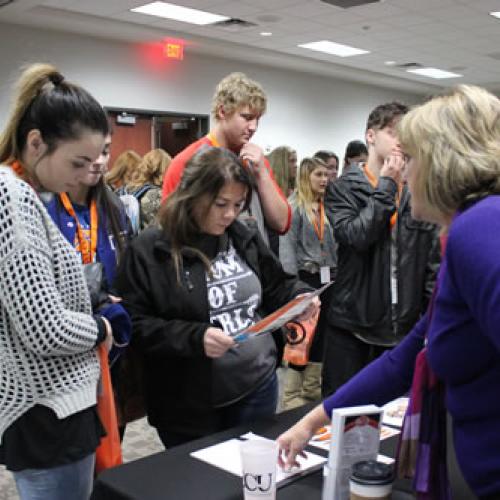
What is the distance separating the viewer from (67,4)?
5.93 m

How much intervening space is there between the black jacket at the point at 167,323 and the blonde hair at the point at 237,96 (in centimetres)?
73

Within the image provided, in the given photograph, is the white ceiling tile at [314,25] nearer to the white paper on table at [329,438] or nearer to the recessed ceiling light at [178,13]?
the recessed ceiling light at [178,13]

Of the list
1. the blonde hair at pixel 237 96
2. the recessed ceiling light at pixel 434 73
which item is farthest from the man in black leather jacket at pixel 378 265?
the recessed ceiling light at pixel 434 73

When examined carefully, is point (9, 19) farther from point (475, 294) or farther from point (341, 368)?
point (475, 294)

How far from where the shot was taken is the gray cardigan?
414 centimetres

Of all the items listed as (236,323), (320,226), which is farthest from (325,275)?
(236,323)

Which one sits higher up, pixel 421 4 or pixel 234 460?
pixel 421 4

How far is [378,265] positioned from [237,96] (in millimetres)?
814

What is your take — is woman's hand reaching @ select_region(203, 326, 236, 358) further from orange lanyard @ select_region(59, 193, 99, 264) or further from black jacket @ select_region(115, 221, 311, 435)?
orange lanyard @ select_region(59, 193, 99, 264)

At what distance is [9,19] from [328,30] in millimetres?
3436

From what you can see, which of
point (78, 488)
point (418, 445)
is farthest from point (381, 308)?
point (78, 488)

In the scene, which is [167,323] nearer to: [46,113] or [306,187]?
[46,113]

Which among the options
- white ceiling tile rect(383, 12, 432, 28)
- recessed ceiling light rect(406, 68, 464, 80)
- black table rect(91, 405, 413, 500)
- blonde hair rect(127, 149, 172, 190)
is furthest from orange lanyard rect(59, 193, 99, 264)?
recessed ceiling light rect(406, 68, 464, 80)

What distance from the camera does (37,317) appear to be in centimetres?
122
